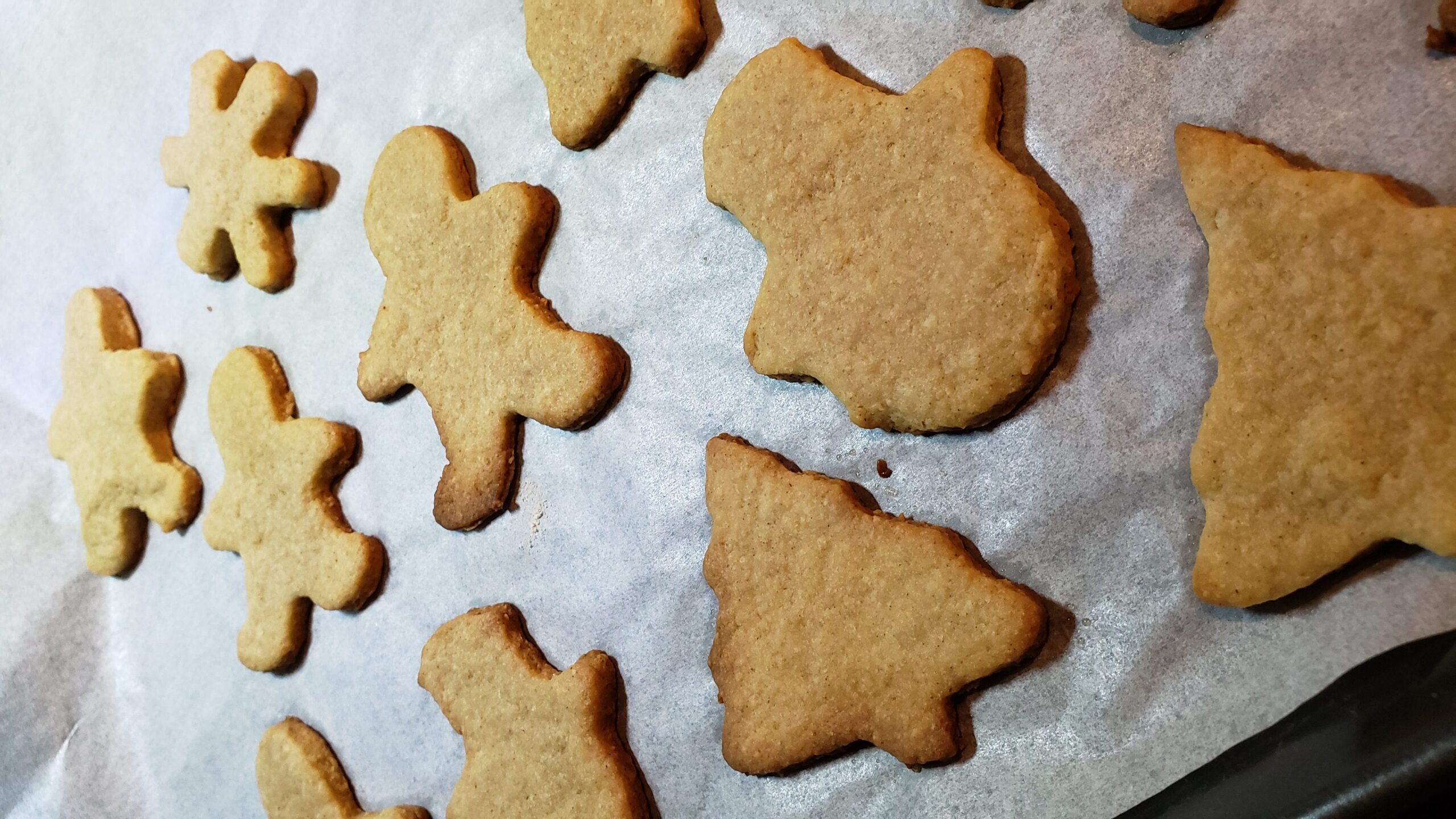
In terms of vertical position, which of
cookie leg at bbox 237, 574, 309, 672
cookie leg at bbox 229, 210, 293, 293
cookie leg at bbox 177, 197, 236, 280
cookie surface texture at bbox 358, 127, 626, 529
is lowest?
cookie leg at bbox 237, 574, 309, 672

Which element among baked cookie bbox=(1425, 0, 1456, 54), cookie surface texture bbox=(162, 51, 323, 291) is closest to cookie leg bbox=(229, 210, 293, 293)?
cookie surface texture bbox=(162, 51, 323, 291)

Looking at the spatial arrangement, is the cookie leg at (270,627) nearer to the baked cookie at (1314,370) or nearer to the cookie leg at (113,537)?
the cookie leg at (113,537)

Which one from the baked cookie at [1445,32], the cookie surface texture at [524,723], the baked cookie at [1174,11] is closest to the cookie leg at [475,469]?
the cookie surface texture at [524,723]

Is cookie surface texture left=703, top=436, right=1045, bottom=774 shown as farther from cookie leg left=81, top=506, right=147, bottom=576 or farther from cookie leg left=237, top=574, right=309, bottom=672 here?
cookie leg left=81, top=506, right=147, bottom=576

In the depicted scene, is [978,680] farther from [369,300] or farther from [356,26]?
[356,26]

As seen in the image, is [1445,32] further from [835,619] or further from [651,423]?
[651,423]
